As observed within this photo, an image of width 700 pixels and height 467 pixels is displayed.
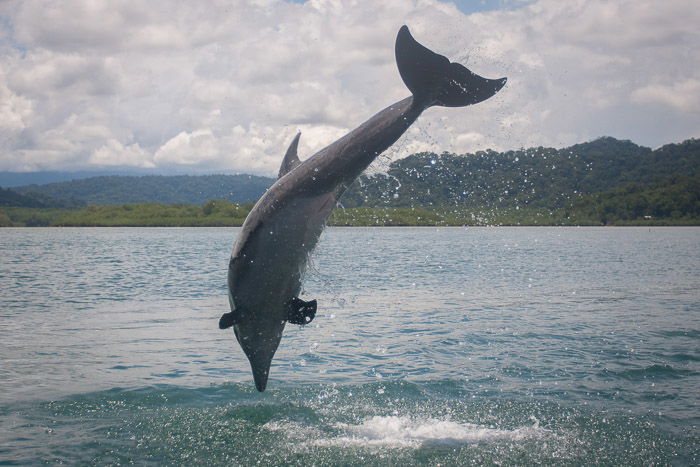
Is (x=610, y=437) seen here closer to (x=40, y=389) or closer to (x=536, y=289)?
(x=40, y=389)

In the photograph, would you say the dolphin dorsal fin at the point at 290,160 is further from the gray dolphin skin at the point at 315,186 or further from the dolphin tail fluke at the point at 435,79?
the dolphin tail fluke at the point at 435,79

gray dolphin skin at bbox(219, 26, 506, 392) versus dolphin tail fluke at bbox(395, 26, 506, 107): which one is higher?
dolphin tail fluke at bbox(395, 26, 506, 107)

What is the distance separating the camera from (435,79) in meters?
8.69

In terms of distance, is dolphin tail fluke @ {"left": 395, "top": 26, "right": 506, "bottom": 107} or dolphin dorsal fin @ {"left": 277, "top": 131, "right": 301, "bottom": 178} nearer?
dolphin tail fluke @ {"left": 395, "top": 26, "right": 506, "bottom": 107}

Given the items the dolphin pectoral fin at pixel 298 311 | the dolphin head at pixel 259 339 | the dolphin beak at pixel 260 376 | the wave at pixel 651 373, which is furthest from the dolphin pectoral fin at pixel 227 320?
the wave at pixel 651 373

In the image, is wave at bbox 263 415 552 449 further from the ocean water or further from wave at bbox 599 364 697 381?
wave at bbox 599 364 697 381

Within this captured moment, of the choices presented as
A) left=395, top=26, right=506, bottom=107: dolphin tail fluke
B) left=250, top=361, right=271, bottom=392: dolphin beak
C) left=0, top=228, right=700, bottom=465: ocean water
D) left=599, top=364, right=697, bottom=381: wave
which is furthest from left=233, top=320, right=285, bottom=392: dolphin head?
left=599, top=364, right=697, bottom=381: wave

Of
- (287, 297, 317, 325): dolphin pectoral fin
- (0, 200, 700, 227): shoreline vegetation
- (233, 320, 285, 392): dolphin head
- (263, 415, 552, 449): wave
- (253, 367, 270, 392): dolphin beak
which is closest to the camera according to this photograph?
(287, 297, 317, 325): dolphin pectoral fin

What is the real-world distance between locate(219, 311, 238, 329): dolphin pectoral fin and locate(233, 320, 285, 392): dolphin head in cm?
50

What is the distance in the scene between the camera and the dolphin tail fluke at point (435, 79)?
28.2 feet

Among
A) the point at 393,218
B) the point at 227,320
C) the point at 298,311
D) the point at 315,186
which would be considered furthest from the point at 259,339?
the point at 393,218

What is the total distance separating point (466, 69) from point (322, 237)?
3221mm

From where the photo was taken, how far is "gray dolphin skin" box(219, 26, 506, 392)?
8.45 meters

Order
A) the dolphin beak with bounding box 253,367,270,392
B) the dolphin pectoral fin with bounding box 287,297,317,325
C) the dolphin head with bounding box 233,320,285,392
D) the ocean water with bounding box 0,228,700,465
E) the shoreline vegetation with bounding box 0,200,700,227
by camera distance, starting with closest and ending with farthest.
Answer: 1. the dolphin pectoral fin with bounding box 287,297,317,325
2. the dolphin head with bounding box 233,320,285,392
3. the ocean water with bounding box 0,228,700,465
4. the dolphin beak with bounding box 253,367,270,392
5. the shoreline vegetation with bounding box 0,200,700,227
